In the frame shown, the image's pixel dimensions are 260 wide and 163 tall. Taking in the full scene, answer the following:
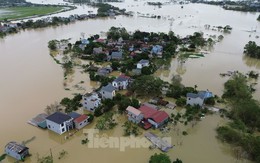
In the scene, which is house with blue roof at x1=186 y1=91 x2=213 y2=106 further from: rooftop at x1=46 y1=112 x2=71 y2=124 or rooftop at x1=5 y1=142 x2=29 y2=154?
rooftop at x1=5 y1=142 x2=29 y2=154

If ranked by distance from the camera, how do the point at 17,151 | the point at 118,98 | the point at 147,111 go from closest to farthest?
the point at 17,151
the point at 147,111
the point at 118,98

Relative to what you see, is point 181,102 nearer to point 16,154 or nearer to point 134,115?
point 134,115

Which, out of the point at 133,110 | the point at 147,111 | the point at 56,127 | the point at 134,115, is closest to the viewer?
the point at 56,127

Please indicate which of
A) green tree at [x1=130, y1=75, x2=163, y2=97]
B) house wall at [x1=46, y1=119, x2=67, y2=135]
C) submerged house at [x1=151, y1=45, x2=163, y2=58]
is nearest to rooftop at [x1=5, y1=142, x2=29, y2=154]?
house wall at [x1=46, y1=119, x2=67, y2=135]

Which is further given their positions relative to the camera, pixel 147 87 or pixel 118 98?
pixel 147 87

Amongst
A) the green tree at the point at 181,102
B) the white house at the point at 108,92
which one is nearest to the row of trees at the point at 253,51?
the green tree at the point at 181,102

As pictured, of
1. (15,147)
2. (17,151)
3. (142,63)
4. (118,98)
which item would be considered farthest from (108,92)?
(17,151)
